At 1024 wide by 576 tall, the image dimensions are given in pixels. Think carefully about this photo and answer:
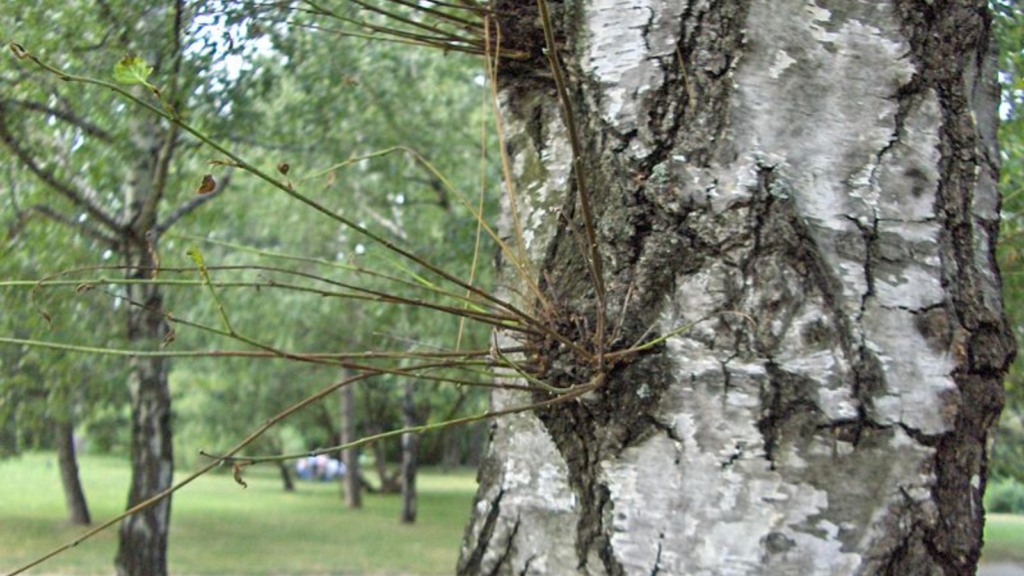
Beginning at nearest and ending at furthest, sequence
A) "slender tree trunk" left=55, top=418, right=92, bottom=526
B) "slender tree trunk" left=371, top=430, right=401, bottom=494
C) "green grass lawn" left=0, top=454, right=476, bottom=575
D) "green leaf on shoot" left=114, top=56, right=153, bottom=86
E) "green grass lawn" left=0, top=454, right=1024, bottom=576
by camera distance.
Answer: "green leaf on shoot" left=114, top=56, right=153, bottom=86 < "green grass lawn" left=0, top=454, right=1024, bottom=576 < "green grass lawn" left=0, top=454, right=476, bottom=575 < "slender tree trunk" left=55, top=418, right=92, bottom=526 < "slender tree trunk" left=371, top=430, right=401, bottom=494

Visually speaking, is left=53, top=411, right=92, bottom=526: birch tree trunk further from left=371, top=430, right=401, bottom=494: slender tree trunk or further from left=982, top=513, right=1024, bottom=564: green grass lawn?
left=982, top=513, right=1024, bottom=564: green grass lawn

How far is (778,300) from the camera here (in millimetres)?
1600

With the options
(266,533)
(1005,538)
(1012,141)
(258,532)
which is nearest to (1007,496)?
(1005,538)

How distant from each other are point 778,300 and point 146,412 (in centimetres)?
967

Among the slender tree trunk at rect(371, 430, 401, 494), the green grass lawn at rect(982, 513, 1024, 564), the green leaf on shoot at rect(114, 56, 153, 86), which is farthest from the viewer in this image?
the slender tree trunk at rect(371, 430, 401, 494)

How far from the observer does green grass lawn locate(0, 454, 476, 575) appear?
60.2ft

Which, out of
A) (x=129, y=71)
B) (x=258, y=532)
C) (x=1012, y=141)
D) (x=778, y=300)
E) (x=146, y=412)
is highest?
(x=1012, y=141)

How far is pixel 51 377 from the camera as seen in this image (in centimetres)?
1037

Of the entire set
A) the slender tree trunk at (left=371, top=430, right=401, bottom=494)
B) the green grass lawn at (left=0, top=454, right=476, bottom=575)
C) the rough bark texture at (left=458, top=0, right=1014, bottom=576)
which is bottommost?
the slender tree trunk at (left=371, top=430, right=401, bottom=494)

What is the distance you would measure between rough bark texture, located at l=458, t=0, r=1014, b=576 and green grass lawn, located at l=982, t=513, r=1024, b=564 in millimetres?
4534

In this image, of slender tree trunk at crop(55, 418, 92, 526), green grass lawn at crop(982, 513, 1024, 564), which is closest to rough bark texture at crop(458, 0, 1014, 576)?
green grass lawn at crop(982, 513, 1024, 564)

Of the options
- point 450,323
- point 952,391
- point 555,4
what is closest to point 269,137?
point 450,323

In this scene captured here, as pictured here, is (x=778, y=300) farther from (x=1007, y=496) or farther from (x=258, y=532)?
(x=258, y=532)

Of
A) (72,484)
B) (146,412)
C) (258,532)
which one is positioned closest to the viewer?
(146,412)
